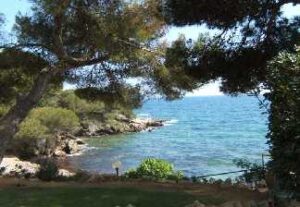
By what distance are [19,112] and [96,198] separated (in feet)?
11.9

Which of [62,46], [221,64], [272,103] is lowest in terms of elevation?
[272,103]

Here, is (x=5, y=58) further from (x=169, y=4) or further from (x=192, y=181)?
(x=192, y=181)

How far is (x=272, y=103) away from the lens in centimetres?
689

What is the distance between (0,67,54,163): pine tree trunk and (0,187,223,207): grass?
5.23 feet

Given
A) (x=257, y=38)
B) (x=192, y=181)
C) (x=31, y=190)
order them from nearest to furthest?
→ 1. (x=31, y=190)
2. (x=257, y=38)
3. (x=192, y=181)

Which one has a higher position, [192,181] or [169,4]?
[169,4]

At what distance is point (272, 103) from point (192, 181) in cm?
580

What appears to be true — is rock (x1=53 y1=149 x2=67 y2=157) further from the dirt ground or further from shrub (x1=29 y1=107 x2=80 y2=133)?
the dirt ground

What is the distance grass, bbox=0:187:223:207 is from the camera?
356 inches

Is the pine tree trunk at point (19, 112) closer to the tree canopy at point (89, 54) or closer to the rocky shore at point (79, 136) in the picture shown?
the tree canopy at point (89, 54)

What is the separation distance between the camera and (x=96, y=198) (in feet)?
31.4

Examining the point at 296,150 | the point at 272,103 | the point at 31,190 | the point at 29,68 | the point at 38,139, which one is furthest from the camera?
the point at 38,139

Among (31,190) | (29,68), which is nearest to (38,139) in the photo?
(29,68)

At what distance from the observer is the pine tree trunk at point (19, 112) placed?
474 inches
